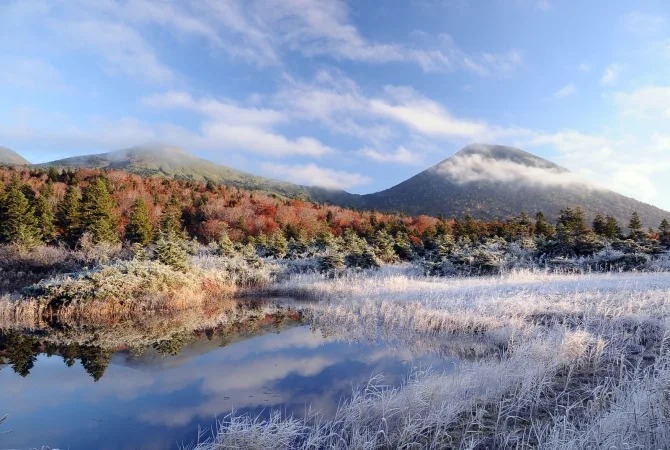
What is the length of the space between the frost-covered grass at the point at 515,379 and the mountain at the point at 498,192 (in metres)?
93.2

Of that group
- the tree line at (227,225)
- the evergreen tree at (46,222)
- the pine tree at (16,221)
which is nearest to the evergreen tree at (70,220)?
the tree line at (227,225)

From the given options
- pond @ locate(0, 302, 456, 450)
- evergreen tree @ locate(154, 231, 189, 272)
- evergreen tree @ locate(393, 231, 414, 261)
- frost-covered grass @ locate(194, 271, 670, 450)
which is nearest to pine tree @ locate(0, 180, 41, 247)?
evergreen tree @ locate(154, 231, 189, 272)

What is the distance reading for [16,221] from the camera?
3472 centimetres

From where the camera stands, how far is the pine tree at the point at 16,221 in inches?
1298

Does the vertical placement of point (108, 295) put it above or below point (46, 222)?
below

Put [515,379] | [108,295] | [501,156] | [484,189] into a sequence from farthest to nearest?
1. [501,156]
2. [484,189]
3. [108,295]
4. [515,379]

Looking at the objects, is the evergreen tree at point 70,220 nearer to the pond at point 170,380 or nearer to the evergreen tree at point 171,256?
the evergreen tree at point 171,256

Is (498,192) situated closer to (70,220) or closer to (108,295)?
(70,220)

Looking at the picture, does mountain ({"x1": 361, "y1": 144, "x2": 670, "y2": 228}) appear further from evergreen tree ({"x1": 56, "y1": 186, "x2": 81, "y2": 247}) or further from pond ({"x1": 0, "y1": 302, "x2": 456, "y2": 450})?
pond ({"x1": 0, "y1": 302, "x2": 456, "y2": 450})

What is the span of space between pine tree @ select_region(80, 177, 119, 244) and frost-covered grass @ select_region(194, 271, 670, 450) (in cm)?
2831

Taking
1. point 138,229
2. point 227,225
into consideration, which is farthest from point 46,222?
point 227,225

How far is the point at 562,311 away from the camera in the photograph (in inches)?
464

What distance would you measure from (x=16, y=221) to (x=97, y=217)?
20.1ft

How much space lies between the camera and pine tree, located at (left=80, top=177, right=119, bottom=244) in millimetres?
36969
